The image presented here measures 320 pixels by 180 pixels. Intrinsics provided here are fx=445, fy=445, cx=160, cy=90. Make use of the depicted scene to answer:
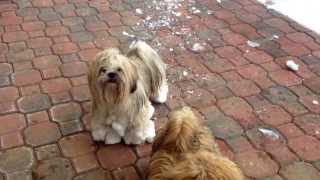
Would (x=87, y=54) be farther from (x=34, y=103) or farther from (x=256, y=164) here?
(x=256, y=164)

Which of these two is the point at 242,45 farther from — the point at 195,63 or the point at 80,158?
the point at 80,158

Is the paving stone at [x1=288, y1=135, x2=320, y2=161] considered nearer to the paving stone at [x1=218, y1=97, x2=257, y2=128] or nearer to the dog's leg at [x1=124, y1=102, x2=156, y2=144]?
the paving stone at [x1=218, y1=97, x2=257, y2=128]

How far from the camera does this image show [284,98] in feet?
11.7

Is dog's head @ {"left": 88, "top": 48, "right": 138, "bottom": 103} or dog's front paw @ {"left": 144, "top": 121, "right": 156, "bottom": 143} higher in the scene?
dog's head @ {"left": 88, "top": 48, "right": 138, "bottom": 103}

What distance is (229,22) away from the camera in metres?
4.66

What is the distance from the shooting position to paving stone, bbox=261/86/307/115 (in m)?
3.44

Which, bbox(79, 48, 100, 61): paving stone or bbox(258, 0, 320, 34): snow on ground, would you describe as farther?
bbox(258, 0, 320, 34): snow on ground

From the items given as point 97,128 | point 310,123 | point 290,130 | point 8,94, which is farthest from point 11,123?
point 310,123

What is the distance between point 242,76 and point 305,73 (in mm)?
574

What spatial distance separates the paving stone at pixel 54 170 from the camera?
2.77m

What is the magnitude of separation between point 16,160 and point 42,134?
0.29 meters

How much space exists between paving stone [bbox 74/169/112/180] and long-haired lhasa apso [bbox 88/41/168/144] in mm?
266

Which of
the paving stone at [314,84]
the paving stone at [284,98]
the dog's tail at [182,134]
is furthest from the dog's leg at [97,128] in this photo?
the paving stone at [314,84]

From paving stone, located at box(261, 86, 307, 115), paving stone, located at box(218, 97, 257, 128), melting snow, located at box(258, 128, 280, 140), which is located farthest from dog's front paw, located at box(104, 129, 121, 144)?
paving stone, located at box(261, 86, 307, 115)
